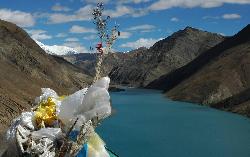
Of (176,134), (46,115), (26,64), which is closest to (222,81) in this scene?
(26,64)

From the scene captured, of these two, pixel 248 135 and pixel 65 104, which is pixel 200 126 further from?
pixel 65 104

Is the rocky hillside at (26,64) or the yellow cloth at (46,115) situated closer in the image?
the yellow cloth at (46,115)

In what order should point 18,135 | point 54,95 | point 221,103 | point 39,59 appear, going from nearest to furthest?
1. point 18,135
2. point 54,95
3. point 221,103
4. point 39,59

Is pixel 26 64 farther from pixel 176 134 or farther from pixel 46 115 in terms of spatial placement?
pixel 46 115

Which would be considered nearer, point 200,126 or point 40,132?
point 40,132

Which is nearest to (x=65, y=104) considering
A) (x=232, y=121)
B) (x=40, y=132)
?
(x=40, y=132)

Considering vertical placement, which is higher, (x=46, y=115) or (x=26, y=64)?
(x=26, y=64)

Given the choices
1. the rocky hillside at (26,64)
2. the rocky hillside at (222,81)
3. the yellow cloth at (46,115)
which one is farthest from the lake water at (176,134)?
the yellow cloth at (46,115)

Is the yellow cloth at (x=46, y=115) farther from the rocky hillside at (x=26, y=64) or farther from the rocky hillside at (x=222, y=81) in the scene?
the rocky hillside at (x=222, y=81)
